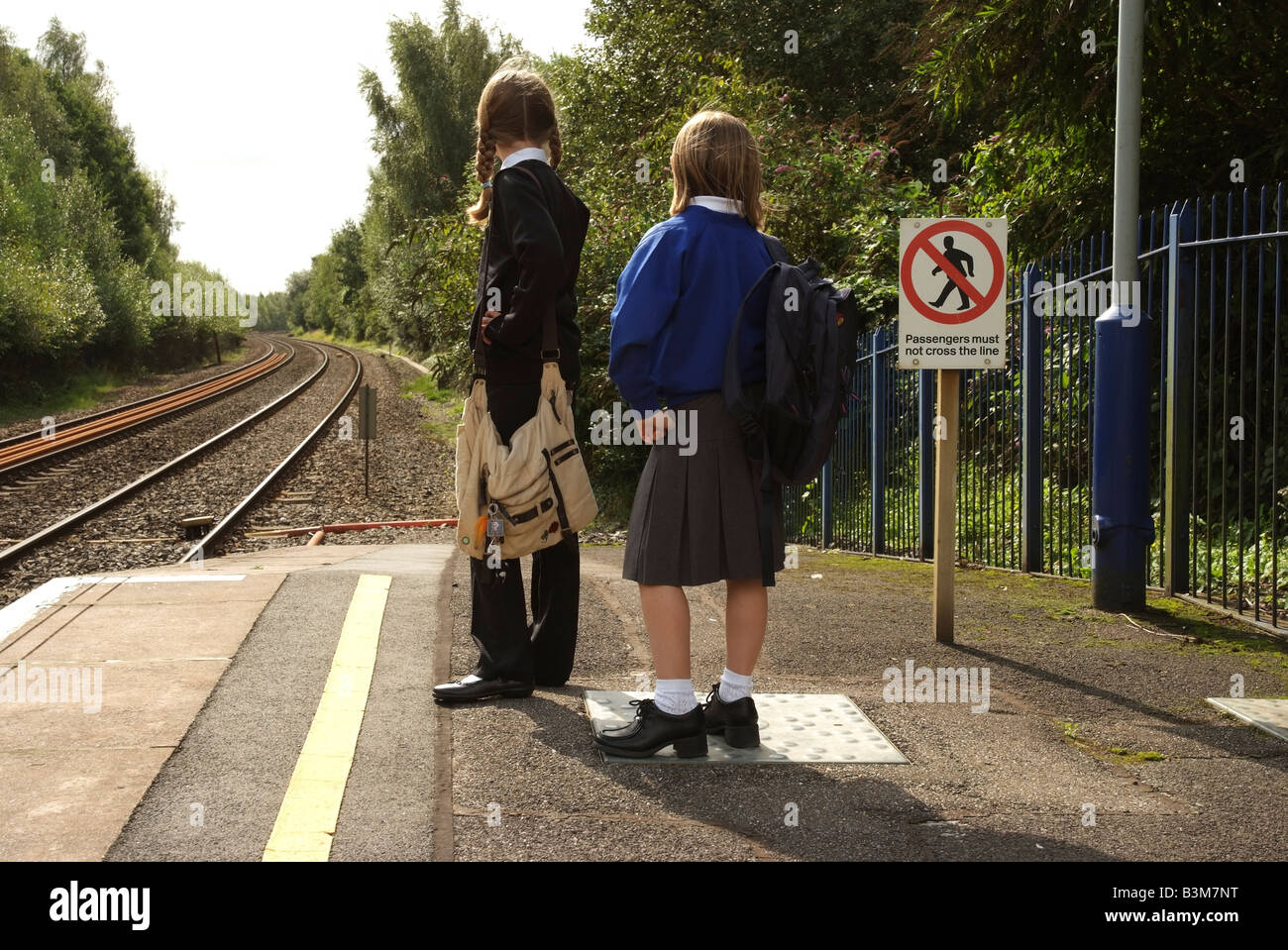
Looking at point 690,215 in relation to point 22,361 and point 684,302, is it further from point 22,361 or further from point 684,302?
point 22,361

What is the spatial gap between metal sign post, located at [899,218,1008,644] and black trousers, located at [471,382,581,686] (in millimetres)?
1948

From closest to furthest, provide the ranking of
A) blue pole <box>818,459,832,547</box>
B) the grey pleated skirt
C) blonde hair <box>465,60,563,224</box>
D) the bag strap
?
1. the grey pleated skirt
2. the bag strap
3. blonde hair <box>465,60,563,224</box>
4. blue pole <box>818,459,832,547</box>

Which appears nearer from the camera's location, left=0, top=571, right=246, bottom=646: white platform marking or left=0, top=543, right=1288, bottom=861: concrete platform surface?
left=0, top=543, right=1288, bottom=861: concrete platform surface

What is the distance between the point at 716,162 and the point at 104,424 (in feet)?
73.3

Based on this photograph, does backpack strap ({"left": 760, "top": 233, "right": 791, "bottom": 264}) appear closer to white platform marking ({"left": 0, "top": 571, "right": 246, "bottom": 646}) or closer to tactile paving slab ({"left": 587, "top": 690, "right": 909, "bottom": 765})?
tactile paving slab ({"left": 587, "top": 690, "right": 909, "bottom": 765})

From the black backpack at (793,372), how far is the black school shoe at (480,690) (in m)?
1.14

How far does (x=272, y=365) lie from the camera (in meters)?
53.3

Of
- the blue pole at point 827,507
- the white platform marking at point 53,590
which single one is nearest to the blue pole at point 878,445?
the blue pole at point 827,507

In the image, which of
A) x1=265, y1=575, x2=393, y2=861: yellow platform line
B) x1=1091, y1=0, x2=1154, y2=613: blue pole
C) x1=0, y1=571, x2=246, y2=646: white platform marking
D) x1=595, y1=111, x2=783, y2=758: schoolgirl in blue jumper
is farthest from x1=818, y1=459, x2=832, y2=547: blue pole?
x1=595, y1=111, x2=783, y2=758: schoolgirl in blue jumper

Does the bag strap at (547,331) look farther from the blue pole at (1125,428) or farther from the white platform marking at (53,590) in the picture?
the blue pole at (1125,428)

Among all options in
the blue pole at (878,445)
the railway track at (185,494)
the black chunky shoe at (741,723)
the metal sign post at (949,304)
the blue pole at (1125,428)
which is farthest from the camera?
the railway track at (185,494)

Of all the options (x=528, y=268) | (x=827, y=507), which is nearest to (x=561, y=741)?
(x=528, y=268)

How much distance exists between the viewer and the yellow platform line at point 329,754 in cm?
282

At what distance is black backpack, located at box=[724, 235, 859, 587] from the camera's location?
3451 mm
